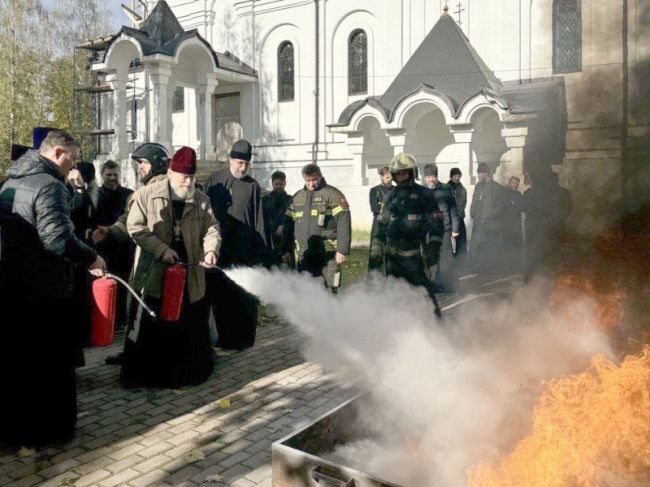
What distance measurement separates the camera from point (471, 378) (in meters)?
4.27

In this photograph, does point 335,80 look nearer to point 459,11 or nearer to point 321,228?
point 459,11

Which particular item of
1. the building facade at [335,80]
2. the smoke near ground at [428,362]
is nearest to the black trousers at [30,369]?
the smoke near ground at [428,362]

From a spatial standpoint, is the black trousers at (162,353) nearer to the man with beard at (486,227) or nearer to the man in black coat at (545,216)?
the man in black coat at (545,216)

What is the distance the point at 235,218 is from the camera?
281 inches

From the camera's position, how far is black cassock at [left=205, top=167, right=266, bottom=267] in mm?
7133

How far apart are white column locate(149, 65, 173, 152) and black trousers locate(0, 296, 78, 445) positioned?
18706 mm

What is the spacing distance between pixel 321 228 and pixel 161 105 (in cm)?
1693

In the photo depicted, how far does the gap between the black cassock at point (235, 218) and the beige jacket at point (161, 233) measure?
1.16 m

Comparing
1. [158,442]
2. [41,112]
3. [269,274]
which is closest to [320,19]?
[41,112]

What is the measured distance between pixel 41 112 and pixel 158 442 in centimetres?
3406

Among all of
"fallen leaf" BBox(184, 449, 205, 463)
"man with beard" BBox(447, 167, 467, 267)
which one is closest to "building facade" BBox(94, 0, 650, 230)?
"man with beard" BBox(447, 167, 467, 267)

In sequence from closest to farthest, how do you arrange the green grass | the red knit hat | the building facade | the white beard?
the red knit hat, the white beard, the green grass, the building facade

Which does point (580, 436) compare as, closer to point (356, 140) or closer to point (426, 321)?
point (426, 321)

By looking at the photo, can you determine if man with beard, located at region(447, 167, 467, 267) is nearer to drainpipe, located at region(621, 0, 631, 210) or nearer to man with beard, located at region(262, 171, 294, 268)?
man with beard, located at region(262, 171, 294, 268)
